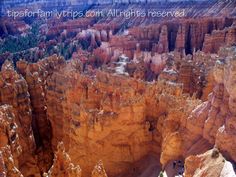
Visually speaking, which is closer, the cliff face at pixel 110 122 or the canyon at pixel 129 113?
the canyon at pixel 129 113

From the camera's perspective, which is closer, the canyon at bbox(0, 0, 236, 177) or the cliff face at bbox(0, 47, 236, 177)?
the canyon at bbox(0, 0, 236, 177)

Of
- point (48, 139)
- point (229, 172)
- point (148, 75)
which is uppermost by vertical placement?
point (229, 172)

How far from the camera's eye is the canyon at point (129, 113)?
47.7 feet

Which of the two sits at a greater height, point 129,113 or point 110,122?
point 129,113

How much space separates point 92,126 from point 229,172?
10.8 metres

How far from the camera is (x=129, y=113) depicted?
20.8m

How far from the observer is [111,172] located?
21.2 m

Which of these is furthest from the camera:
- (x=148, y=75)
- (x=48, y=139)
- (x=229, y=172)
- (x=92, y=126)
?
(x=148, y=75)

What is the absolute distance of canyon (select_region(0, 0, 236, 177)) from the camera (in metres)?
14.5

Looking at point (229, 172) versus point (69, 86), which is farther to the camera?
point (69, 86)

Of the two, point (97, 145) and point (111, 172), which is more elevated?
point (97, 145)

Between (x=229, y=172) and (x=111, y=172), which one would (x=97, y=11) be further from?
(x=229, y=172)

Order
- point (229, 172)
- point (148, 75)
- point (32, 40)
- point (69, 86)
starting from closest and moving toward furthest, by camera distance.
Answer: point (229, 172) → point (69, 86) → point (148, 75) → point (32, 40)

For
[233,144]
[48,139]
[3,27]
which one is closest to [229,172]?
[233,144]
